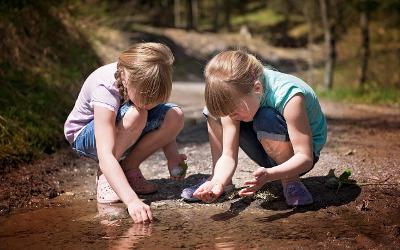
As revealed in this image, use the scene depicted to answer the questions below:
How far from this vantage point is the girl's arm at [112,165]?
3.02m

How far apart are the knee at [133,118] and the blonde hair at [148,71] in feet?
0.47

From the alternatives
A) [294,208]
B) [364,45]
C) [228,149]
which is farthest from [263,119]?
[364,45]

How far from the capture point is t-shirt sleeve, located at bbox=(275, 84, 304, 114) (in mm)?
3082

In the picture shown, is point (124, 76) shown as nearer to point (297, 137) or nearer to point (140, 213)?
point (140, 213)

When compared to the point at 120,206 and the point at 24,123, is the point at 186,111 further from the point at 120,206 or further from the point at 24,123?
the point at 120,206

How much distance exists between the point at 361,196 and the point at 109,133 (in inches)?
56.0

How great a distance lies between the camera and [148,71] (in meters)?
3.19

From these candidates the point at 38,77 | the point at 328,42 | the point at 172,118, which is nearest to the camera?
the point at 172,118

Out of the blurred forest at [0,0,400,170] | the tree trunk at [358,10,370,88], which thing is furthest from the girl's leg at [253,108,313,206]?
the tree trunk at [358,10,370,88]

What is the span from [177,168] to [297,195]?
862 millimetres

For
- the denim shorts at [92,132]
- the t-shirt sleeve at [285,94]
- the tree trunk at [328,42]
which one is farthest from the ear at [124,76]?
the tree trunk at [328,42]

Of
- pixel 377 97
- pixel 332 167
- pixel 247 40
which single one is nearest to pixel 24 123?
pixel 332 167

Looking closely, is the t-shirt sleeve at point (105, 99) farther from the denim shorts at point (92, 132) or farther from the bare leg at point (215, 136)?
the bare leg at point (215, 136)

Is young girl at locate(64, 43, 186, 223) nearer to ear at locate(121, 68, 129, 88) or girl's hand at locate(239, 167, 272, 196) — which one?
ear at locate(121, 68, 129, 88)
